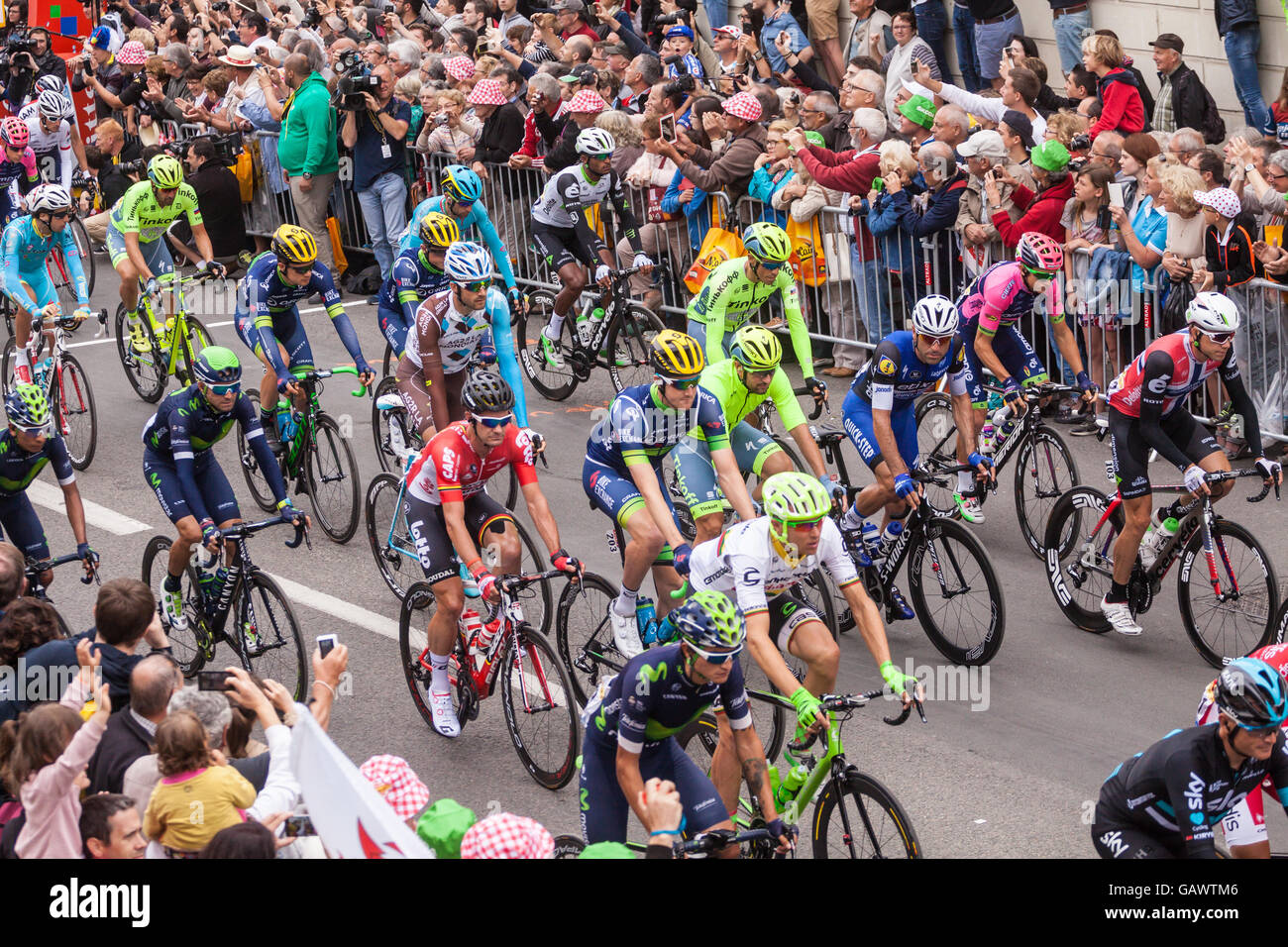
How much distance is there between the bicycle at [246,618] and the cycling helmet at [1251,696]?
5110 millimetres

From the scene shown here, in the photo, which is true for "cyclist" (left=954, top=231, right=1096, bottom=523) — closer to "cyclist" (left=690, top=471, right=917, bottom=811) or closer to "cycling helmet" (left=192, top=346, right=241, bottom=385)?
"cyclist" (left=690, top=471, right=917, bottom=811)

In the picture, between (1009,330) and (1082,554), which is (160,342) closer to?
(1009,330)

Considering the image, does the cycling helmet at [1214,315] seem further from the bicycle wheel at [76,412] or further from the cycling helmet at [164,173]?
the bicycle wheel at [76,412]

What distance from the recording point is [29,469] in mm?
9539

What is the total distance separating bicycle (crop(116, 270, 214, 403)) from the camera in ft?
45.5

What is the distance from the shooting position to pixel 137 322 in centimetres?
1464

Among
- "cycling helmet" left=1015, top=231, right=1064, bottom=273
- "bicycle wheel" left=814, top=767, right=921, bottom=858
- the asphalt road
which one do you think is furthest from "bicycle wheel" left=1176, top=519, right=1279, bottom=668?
"bicycle wheel" left=814, top=767, right=921, bottom=858

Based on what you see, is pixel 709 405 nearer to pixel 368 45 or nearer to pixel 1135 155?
pixel 1135 155

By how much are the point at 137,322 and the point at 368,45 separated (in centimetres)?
508

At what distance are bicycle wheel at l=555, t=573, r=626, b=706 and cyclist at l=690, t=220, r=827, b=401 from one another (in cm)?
263

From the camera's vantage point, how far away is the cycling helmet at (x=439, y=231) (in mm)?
11484

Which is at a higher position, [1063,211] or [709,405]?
[1063,211]

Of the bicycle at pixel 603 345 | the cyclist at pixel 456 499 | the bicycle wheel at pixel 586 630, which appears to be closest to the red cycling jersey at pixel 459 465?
the cyclist at pixel 456 499
